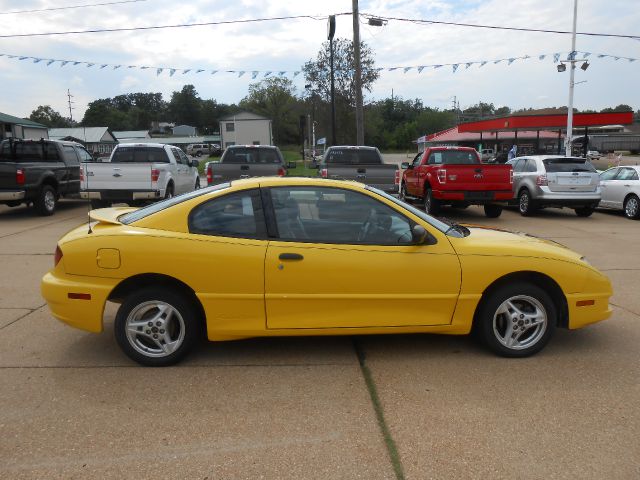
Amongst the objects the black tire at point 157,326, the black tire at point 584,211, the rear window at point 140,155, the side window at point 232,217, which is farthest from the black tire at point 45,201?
the black tire at point 584,211

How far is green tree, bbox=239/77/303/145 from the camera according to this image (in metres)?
106

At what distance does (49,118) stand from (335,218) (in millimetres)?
118258

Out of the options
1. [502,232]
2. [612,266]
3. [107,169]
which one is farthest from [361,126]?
[502,232]

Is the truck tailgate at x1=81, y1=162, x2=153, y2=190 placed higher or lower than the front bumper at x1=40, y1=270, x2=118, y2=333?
higher

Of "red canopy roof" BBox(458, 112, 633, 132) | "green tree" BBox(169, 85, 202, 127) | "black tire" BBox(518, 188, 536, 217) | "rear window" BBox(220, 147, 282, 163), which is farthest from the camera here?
"green tree" BBox(169, 85, 202, 127)

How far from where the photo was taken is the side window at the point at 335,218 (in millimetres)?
4129

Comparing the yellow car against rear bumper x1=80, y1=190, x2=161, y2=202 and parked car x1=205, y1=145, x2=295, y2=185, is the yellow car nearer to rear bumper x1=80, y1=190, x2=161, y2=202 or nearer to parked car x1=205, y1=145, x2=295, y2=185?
rear bumper x1=80, y1=190, x2=161, y2=202

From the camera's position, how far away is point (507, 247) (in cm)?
427

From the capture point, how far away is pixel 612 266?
771cm

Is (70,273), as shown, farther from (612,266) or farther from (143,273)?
(612,266)

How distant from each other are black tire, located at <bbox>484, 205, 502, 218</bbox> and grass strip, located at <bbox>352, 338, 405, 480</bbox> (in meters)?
10.3

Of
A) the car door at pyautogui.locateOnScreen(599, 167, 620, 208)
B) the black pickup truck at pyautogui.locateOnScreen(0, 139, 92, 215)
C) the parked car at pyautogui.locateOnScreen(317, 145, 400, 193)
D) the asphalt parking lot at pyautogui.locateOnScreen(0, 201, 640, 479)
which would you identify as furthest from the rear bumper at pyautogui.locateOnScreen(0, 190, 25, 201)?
the car door at pyautogui.locateOnScreen(599, 167, 620, 208)

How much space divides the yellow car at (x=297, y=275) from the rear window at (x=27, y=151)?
1138 centimetres

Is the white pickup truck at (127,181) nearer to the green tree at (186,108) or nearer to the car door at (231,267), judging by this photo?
the car door at (231,267)
